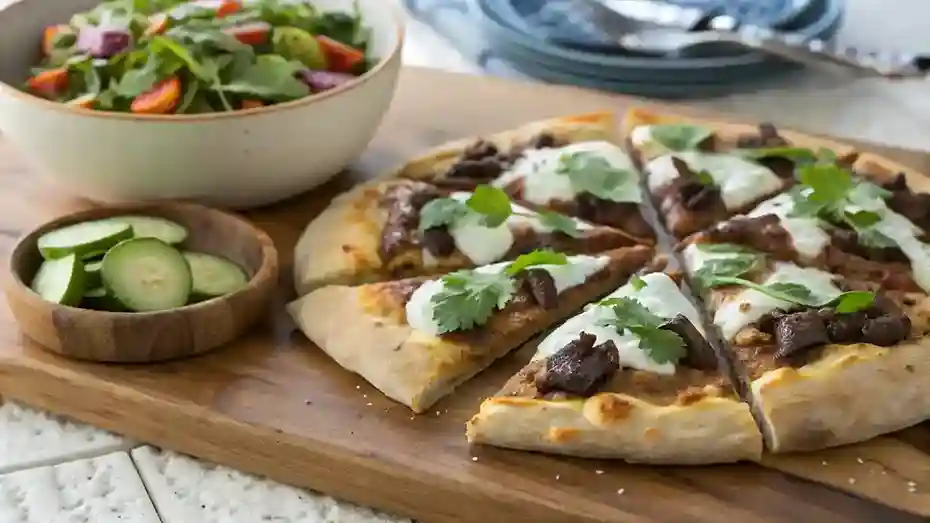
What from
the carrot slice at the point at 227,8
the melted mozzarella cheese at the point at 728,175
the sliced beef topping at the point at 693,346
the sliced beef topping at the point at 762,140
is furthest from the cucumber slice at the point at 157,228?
the sliced beef topping at the point at 762,140

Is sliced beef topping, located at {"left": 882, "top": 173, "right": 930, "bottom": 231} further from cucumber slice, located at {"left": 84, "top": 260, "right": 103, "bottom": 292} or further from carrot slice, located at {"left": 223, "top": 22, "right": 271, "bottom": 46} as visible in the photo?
cucumber slice, located at {"left": 84, "top": 260, "right": 103, "bottom": 292}

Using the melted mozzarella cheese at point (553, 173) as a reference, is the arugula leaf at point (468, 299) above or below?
above

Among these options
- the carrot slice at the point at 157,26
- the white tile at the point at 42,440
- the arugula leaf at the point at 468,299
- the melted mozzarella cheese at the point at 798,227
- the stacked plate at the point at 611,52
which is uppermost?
the carrot slice at the point at 157,26

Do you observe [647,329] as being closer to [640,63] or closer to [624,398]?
[624,398]

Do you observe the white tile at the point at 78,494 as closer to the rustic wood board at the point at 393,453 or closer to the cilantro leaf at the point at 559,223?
the rustic wood board at the point at 393,453

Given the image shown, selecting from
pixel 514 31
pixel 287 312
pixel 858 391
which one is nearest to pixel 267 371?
pixel 287 312

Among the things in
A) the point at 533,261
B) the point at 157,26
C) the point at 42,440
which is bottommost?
the point at 42,440

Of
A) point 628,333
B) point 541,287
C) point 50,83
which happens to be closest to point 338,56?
point 50,83
